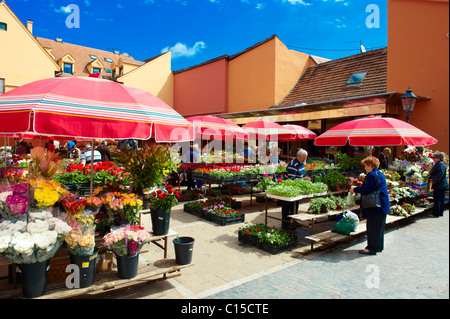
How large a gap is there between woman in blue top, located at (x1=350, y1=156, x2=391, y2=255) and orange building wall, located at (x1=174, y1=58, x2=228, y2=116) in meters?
20.7

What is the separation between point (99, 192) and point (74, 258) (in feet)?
4.43

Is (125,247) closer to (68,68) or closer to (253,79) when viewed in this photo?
(253,79)

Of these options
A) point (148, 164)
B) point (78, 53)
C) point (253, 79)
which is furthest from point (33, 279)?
point (78, 53)

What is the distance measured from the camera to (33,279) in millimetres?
3256

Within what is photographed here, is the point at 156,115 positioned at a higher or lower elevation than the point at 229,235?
higher

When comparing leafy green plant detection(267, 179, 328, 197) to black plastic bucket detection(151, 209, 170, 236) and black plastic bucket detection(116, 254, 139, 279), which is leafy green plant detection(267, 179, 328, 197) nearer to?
black plastic bucket detection(151, 209, 170, 236)

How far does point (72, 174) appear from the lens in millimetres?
7504

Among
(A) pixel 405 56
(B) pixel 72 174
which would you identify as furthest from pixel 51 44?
(A) pixel 405 56

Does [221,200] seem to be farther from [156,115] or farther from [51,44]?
[51,44]

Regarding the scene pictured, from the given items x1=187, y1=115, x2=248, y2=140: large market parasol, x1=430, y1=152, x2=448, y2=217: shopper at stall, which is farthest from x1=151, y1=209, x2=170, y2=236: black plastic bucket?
x1=430, y1=152, x2=448, y2=217: shopper at stall

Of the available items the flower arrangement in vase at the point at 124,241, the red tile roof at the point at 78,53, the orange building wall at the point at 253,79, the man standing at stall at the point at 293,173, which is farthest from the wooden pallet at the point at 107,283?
the red tile roof at the point at 78,53

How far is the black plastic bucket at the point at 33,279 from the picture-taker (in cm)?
323

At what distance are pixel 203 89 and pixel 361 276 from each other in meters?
25.4

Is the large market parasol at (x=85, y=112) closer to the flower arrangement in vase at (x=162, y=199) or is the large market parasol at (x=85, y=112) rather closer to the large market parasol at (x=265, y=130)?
the flower arrangement in vase at (x=162, y=199)
